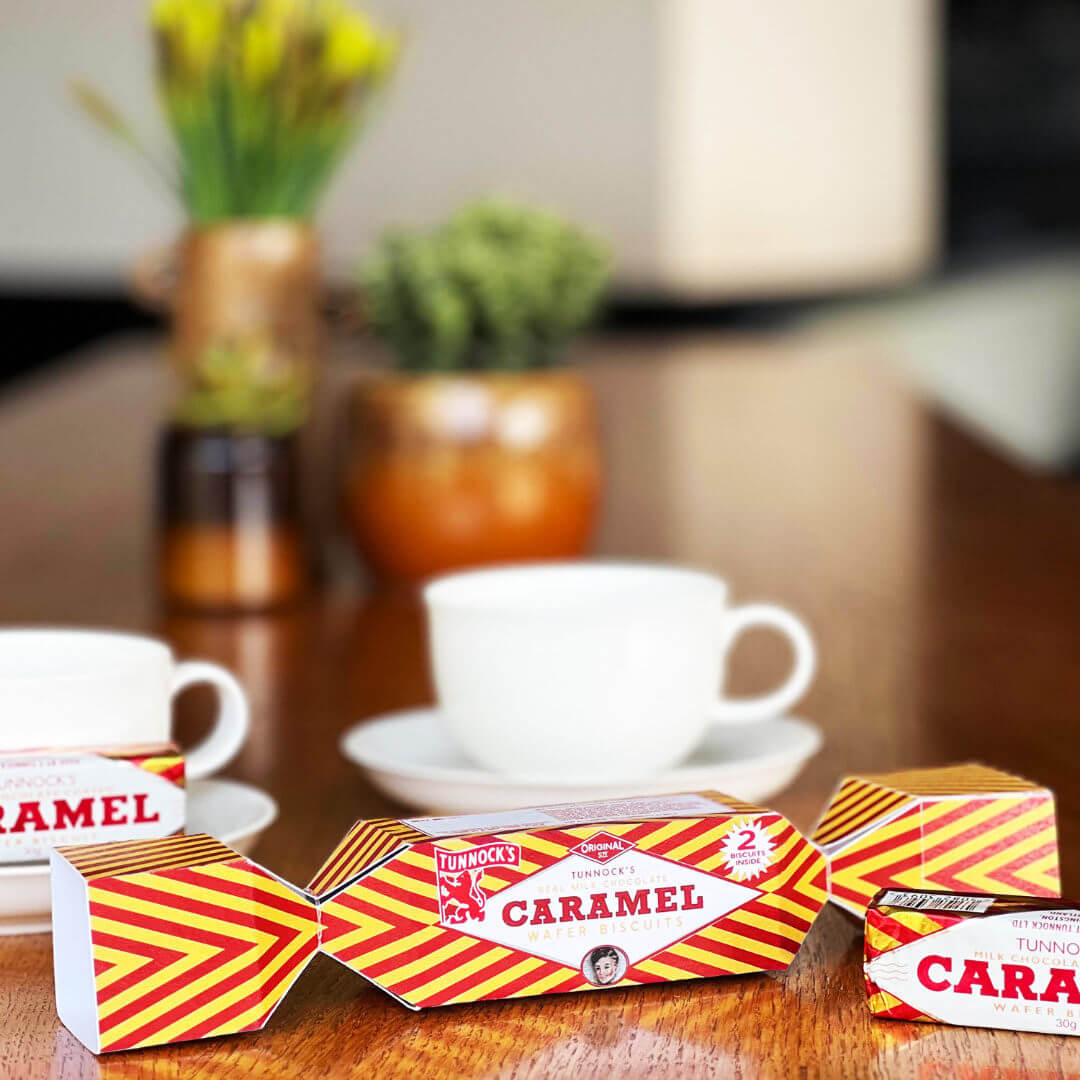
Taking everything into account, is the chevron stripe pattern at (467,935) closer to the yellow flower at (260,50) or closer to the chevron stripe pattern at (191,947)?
the chevron stripe pattern at (191,947)

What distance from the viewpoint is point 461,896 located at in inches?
16.1

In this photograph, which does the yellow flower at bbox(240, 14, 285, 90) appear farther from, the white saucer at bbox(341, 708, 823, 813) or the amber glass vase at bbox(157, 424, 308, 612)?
the white saucer at bbox(341, 708, 823, 813)

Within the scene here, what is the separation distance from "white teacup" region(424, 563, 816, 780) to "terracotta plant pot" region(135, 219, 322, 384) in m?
0.55

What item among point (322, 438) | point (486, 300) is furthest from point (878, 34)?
point (486, 300)

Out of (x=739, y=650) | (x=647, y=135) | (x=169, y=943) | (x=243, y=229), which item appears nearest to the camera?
(x=169, y=943)

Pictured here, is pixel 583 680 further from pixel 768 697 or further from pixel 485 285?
pixel 485 285

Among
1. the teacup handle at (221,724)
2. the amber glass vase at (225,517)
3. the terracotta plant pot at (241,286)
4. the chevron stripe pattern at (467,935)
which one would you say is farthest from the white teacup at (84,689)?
the terracotta plant pot at (241,286)

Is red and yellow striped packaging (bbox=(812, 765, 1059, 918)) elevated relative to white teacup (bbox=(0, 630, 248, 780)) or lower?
lower

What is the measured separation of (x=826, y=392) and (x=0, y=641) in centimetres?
176

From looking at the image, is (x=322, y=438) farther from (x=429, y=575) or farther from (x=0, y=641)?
(x=0, y=641)

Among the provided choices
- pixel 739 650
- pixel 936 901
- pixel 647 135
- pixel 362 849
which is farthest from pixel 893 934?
pixel 647 135

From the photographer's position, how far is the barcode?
1.31 ft

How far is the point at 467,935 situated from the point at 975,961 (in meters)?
0.12

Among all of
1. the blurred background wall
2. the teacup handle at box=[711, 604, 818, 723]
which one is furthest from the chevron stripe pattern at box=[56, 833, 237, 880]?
the blurred background wall
